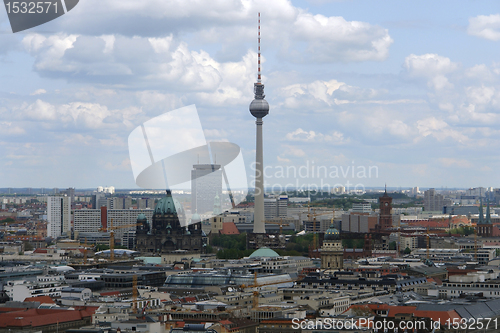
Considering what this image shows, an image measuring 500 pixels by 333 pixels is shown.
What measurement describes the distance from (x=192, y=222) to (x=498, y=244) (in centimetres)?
4684

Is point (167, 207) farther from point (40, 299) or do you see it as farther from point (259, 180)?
point (40, 299)

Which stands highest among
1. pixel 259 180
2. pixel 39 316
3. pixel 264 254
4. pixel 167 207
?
pixel 259 180

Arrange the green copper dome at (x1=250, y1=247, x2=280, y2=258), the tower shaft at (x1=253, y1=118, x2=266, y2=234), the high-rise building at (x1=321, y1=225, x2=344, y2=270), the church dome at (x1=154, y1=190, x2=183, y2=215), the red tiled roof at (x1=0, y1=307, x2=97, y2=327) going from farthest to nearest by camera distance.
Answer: the tower shaft at (x1=253, y1=118, x2=266, y2=234) → the church dome at (x1=154, y1=190, x2=183, y2=215) → the green copper dome at (x1=250, y1=247, x2=280, y2=258) → the high-rise building at (x1=321, y1=225, x2=344, y2=270) → the red tiled roof at (x1=0, y1=307, x2=97, y2=327)

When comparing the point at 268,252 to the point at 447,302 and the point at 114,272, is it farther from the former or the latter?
the point at 447,302

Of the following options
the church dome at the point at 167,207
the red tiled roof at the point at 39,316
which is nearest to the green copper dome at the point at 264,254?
the church dome at the point at 167,207

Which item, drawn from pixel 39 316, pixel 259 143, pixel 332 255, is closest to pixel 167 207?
pixel 259 143

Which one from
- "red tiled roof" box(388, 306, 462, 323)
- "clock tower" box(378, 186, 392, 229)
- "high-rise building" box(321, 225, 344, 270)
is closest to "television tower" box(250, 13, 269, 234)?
"clock tower" box(378, 186, 392, 229)

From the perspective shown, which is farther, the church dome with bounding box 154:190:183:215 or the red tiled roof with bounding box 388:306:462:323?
the church dome with bounding box 154:190:183:215

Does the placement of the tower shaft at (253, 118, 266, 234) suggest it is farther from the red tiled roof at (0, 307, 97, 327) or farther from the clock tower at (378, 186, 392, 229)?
the red tiled roof at (0, 307, 97, 327)

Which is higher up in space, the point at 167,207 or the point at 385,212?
the point at 167,207

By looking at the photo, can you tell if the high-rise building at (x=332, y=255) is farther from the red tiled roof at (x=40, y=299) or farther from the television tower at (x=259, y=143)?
the television tower at (x=259, y=143)

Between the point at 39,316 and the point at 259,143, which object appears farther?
the point at 259,143

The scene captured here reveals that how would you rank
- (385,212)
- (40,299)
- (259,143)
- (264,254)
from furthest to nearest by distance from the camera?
(385,212)
(259,143)
(264,254)
(40,299)

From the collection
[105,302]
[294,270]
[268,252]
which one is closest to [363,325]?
[105,302]
